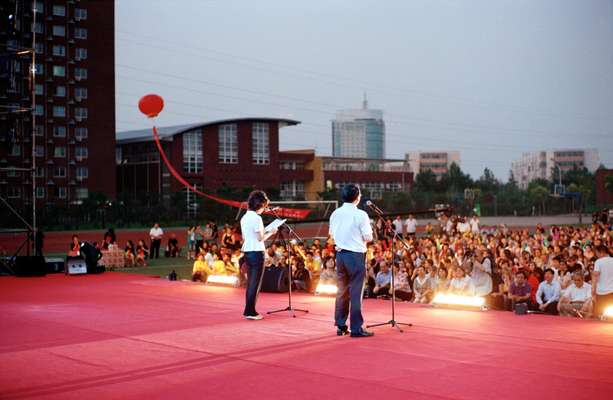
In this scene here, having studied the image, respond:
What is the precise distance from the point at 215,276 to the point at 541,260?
7.70 metres

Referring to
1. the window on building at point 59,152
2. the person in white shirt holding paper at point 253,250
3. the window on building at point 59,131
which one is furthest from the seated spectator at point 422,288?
the window on building at point 59,131

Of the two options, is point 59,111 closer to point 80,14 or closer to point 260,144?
point 80,14

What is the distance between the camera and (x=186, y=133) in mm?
66812

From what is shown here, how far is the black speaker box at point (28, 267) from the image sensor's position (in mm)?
19617

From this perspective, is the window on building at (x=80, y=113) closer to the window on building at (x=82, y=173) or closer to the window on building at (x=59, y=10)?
the window on building at (x=82, y=173)

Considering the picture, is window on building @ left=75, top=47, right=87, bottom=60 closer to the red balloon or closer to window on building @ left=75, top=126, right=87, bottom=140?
window on building @ left=75, top=126, right=87, bottom=140

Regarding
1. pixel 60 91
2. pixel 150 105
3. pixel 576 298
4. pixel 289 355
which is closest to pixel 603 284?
pixel 576 298

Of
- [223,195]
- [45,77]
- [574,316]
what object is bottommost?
[574,316]

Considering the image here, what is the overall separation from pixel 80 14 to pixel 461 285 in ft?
209

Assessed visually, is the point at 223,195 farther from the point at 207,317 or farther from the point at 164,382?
the point at 164,382

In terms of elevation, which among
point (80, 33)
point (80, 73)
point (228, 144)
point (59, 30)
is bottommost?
point (228, 144)

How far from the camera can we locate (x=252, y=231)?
35.7ft

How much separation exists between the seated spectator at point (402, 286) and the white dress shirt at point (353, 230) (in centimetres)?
508

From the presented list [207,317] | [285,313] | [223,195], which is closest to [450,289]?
[285,313]
